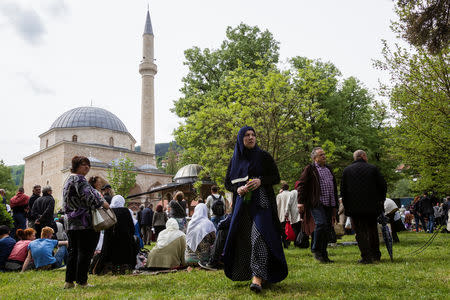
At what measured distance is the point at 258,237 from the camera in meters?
4.43

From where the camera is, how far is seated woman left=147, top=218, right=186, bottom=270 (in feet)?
24.2

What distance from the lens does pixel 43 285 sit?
19.0 feet

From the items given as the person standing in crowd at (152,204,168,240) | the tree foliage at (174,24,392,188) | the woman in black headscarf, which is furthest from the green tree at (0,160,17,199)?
the woman in black headscarf

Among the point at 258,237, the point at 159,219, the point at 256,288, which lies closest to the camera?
the point at 256,288

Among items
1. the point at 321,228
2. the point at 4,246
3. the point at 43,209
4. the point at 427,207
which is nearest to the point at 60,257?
the point at 4,246

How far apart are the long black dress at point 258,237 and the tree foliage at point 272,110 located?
1048 cm

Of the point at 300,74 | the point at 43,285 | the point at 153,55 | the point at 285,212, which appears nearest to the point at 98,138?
the point at 153,55

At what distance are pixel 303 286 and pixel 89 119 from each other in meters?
49.6

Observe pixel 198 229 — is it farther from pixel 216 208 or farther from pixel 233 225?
pixel 233 225

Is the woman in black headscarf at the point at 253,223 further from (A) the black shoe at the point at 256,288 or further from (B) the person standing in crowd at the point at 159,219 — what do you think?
(B) the person standing in crowd at the point at 159,219

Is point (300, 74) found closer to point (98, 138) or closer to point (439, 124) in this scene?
point (439, 124)

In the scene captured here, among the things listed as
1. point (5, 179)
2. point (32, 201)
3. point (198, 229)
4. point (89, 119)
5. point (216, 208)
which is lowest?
point (198, 229)

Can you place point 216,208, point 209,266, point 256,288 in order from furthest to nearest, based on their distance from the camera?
point 216,208 → point 209,266 → point 256,288

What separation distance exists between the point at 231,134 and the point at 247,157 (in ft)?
37.2
